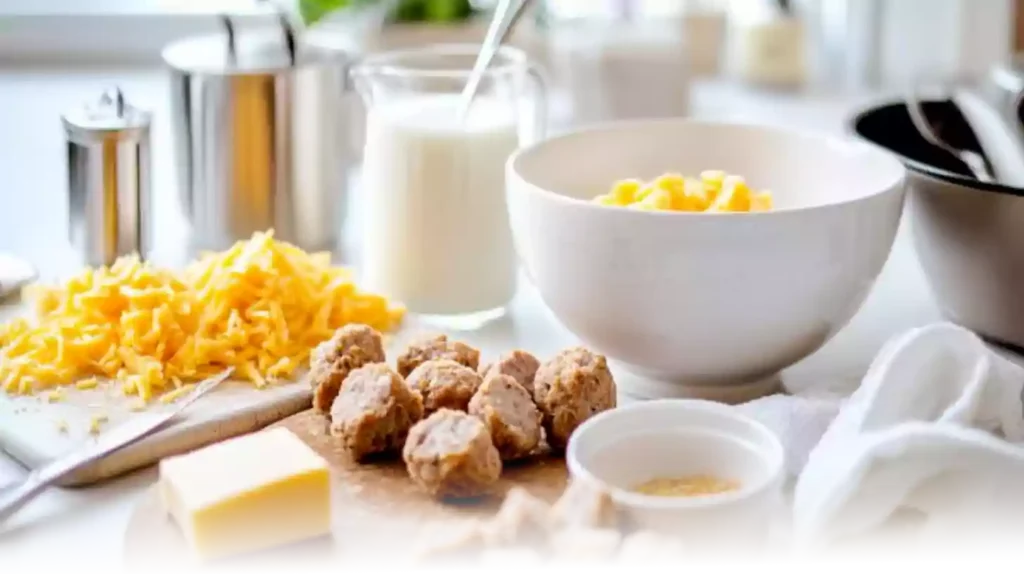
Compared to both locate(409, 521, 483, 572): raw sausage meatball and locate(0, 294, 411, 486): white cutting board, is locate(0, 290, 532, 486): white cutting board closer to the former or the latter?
locate(0, 294, 411, 486): white cutting board

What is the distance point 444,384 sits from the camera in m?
1.00

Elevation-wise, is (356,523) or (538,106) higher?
(538,106)

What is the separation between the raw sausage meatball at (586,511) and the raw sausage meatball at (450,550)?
47mm

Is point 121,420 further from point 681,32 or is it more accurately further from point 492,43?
point 681,32

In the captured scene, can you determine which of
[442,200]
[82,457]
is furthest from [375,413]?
[442,200]

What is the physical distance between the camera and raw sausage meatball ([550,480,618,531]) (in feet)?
2.54

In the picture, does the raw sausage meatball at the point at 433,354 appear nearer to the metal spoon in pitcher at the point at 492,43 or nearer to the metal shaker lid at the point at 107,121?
the metal spoon in pitcher at the point at 492,43

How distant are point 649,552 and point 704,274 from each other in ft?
0.99

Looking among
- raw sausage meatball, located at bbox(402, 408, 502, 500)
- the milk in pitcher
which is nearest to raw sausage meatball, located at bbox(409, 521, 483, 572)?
raw sausage meatball, located at bbox(402, 408, 502, 500)

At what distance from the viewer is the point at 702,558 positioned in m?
0.81

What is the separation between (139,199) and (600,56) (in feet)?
2.23

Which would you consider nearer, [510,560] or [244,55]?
[510,560]

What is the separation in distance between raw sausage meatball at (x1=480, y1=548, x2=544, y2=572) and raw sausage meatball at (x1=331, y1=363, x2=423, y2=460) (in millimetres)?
228

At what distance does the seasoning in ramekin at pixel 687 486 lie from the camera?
0.88 meters
